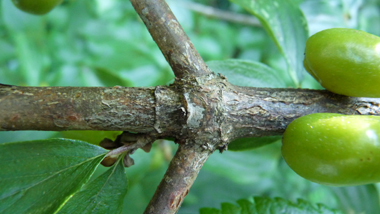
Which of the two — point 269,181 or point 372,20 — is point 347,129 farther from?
point 372,20

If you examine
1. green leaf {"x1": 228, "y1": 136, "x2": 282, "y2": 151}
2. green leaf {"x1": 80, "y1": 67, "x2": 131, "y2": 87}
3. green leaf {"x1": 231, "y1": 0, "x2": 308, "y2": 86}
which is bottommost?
green leaf {"x1": 228, "y1": 136, "x2": 282, "y2": 151}

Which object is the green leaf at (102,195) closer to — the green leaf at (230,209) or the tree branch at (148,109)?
the tree branch at (148,109)

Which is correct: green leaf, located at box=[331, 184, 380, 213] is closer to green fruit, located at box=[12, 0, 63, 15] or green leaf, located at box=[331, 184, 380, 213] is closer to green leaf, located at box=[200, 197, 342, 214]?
green leaf, located at box=[200, 197, 342, 214]

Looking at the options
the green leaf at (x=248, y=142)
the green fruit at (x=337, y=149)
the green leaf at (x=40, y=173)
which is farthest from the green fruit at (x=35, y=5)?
the green fruit at (x=337, y=149)

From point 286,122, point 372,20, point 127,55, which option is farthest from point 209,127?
point 372,20

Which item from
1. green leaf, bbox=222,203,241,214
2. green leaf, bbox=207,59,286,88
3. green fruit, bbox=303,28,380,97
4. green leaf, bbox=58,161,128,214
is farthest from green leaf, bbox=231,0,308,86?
green leaf, bbox=58,161,128,214
